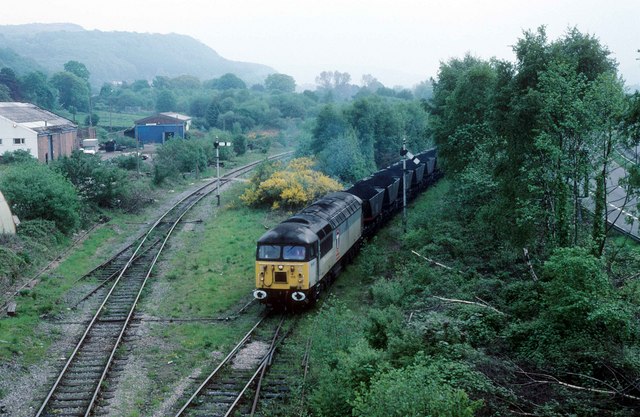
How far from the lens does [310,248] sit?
20.8 metres

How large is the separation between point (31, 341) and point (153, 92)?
147915 mm

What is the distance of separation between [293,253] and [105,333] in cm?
634

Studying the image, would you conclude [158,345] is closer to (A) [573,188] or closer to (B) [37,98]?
(A) [573,188]

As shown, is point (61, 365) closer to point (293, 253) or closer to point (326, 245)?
point (293, 253)

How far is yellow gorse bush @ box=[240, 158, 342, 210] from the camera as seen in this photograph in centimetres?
3766

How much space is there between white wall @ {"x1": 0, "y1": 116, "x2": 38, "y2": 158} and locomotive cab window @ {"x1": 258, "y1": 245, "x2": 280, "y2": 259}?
41.2 metres

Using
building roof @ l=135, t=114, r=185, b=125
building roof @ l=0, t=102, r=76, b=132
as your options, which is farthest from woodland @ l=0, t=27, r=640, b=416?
building roof @ l=135, t=114, r=185, b=125

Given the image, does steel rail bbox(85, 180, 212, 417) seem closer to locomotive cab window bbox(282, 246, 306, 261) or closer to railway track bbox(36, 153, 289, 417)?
railway track bbox(36, 153, 289, 417)

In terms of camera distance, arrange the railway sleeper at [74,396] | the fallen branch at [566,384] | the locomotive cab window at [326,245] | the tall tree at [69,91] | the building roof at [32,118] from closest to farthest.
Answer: the fallen branch at [566,384] < the railway sleeper at [74,396] < the locomotive cab window at [326,245] < the building roof at [32,118] < the tall tree at [69,91]

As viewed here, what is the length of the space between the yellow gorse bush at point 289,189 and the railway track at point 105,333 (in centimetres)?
670

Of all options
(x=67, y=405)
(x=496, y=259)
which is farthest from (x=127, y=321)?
(x=496, y=259)

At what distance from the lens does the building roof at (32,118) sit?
188 feet

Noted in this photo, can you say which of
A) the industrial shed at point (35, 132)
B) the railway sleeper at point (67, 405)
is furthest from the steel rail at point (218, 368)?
the industrial shed at point (35, 132)

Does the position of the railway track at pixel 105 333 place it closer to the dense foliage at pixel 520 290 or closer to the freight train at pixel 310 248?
the freight train at pixel 310 248
